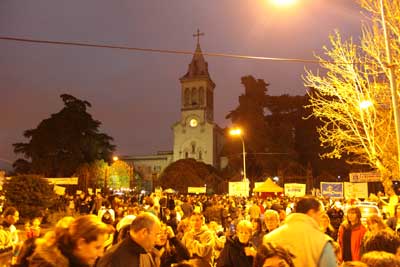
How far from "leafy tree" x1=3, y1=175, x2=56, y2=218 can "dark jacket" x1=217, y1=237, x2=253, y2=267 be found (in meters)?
19.6

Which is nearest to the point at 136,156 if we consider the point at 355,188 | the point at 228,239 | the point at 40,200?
the point at 40,200

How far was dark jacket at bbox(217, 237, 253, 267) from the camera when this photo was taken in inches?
229

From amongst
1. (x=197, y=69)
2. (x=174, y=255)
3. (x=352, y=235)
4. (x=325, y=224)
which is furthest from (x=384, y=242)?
(x=197, y=69)

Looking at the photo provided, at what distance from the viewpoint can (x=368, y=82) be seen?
1441cm

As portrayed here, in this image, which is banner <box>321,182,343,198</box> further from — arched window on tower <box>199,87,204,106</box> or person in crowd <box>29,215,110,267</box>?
arched window on tower <box>199,87,204,106</box>

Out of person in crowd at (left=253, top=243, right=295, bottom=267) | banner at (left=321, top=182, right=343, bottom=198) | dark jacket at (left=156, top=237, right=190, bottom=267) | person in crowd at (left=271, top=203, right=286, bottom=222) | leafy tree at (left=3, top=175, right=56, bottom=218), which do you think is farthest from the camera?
leafy tree at (left=3, top=175, right=56, bottom=218)

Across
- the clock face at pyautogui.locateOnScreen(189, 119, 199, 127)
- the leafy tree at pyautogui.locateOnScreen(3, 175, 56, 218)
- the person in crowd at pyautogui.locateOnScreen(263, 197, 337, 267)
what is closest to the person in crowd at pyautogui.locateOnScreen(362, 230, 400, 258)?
the person in crowd at pyautogui.locateOnScreen(263, 197, 337, 267)

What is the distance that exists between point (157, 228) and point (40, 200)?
2135 centimetres

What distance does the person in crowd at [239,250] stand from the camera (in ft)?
19.1

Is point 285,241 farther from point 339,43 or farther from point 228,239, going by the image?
point 339,43

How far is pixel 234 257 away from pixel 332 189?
16497 millimetres

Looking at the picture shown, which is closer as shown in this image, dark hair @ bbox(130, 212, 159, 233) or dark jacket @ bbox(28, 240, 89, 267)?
dark jacket @ bbox(28, 240, 89, 267)

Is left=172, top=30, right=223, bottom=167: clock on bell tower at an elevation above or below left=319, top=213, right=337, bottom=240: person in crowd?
above

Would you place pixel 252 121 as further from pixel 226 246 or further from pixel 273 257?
pixel 273 257
